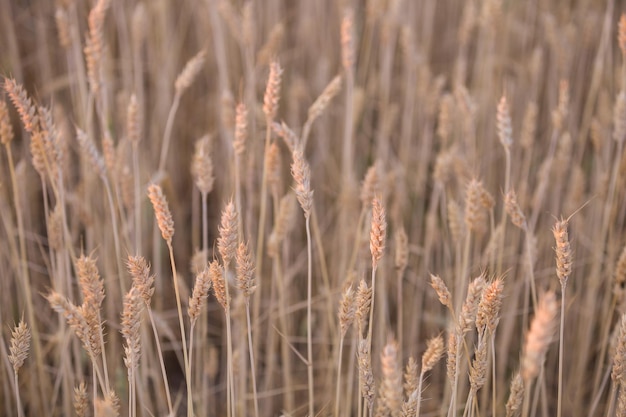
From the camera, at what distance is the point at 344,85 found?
2.21 metres

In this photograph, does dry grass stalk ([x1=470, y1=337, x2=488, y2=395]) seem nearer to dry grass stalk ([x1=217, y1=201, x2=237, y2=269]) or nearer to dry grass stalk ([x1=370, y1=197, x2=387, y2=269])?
dry grass stalk ([x1=370, y1=197, x2=387, y2=269])

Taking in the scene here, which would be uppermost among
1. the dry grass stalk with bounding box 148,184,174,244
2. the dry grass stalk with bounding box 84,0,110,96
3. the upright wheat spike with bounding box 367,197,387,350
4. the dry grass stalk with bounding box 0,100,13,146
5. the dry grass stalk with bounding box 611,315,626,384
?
the dry grass stalk with bounding box 84,0,110,96

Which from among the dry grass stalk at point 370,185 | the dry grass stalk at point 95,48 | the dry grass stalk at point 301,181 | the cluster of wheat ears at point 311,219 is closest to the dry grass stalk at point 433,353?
the cluster of wheat ears at point 311,219

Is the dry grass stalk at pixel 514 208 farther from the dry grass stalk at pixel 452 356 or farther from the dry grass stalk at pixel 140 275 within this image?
the dry grass stalk at pixel 140 275

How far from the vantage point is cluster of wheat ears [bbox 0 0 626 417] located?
108 centimetres

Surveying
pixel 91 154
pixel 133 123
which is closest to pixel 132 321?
pixel 91 154

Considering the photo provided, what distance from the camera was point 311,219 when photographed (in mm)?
1990

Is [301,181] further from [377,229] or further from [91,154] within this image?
[91,154]

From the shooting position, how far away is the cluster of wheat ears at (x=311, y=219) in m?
1.08

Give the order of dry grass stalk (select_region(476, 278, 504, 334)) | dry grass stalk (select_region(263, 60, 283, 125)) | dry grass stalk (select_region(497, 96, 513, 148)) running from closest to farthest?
dry grass stalk (select_region(476, 278, 504, 334)) → dry grass stalk (select_region(263, 60, 283, 125)) → dry grass stalk (select_region(497, 96, 513, 148))

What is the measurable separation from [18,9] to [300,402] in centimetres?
172

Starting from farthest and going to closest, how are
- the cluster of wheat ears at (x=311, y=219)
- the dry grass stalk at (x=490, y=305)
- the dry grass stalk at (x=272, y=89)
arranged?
1. the dry grass stalk at (x=272, y=89)
2. the cluster of wheat ears at (x=311, y=219)
3. the dry grass stalk at (x=490, y=305)

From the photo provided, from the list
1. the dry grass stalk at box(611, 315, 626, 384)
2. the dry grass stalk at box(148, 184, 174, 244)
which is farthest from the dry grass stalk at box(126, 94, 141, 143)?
the dry grass stalk at box(611, 315, 626, 384)

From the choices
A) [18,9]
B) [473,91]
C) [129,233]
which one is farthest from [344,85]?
[18,9]
